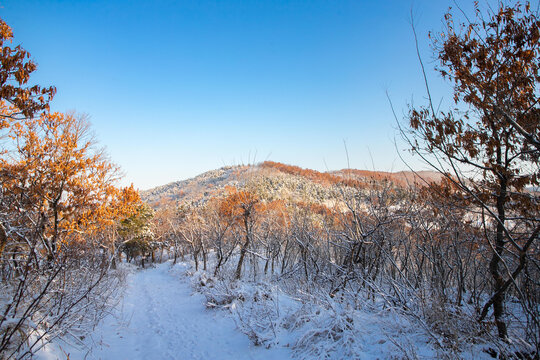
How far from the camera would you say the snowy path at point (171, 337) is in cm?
554

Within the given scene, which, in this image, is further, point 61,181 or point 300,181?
point 300,181

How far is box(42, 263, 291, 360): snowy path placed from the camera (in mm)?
5535

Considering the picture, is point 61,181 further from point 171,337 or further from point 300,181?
point 300,181

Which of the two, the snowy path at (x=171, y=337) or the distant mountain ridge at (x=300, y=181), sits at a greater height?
the distant mountain ridge at (x=300, y=181)

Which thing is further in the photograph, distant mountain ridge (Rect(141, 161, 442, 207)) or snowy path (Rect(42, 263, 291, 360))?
distant mountain ridge (Rect(141, 161, 442, 207))

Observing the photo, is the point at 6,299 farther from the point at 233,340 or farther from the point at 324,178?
the point at 324,178

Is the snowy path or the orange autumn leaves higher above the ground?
the orange autumn leaves

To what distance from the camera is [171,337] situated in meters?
6.91

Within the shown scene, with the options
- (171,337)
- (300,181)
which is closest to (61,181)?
(171,337)

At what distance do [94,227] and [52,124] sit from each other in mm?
3885

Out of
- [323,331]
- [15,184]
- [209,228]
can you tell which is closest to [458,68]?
[323,331]

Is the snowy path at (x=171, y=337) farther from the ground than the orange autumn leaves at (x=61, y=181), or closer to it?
closer to it

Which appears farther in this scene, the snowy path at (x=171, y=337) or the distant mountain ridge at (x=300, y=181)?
the distant mountain ridge at (x=300, y=181)

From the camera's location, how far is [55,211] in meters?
8.60
